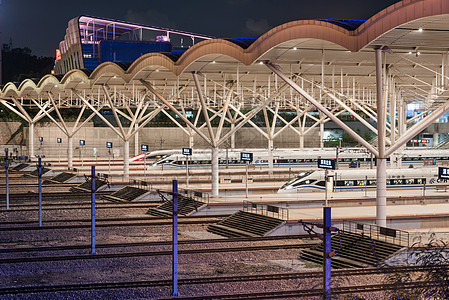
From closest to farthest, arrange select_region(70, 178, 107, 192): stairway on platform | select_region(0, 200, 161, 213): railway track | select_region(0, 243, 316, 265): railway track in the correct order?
1. select_region(0, 243, 316, 265): railway track
2. select_region(0, 200, 161, 213): railway track
3. select_region(70, 178, 107, 192): stairway on platform

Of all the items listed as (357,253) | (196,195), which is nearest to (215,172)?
(196,195)

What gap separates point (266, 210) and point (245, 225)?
277 cm

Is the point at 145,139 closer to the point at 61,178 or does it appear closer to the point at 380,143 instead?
the point at 61,178

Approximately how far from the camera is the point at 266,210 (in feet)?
113

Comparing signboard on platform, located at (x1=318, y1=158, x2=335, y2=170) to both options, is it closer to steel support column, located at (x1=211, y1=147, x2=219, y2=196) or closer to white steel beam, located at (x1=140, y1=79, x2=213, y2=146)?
white steel beam, located at (x1=140, y1=79, x2=213, y2=146)

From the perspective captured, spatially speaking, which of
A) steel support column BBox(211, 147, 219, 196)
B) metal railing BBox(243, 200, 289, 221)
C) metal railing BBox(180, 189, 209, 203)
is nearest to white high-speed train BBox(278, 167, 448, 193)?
steel support column BBox(211, 147, 219, 196)

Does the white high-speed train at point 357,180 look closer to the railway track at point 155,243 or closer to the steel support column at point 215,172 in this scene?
the steel support column at point 215,172

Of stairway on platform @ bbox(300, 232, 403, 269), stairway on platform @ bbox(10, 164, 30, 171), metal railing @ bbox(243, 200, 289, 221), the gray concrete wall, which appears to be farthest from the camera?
the gray concrete wall

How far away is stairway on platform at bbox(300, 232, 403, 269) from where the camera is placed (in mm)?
23797

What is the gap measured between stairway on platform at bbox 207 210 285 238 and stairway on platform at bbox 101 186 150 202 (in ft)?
40.5

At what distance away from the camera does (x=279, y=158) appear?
6669cm

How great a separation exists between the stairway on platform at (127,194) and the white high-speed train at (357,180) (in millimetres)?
9769

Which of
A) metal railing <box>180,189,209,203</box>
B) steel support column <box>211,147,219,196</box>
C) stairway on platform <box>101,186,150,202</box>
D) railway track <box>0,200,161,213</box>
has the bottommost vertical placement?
railway track <box>0,200,161,213</box>

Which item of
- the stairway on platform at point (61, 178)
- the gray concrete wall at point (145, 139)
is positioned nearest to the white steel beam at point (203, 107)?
the stairway on platform at point (61, 178)
